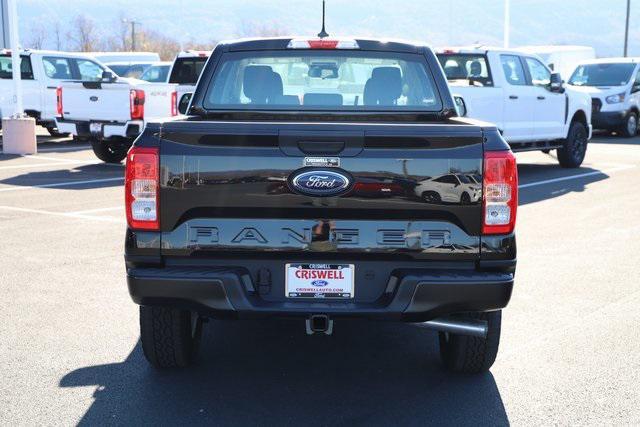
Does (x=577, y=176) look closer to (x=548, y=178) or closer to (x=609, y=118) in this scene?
(x=548, y=178)

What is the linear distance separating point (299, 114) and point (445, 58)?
373 inches

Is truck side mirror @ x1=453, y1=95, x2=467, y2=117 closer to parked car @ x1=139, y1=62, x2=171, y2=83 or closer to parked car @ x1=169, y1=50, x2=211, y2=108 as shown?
parked car @ x1=169, y1=50, x2=211, y2=108

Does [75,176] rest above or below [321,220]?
below

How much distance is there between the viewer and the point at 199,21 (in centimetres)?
18025

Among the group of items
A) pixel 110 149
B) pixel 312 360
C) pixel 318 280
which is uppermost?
pixel 318 280

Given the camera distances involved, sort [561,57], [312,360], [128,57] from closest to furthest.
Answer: [312,360], [128,57], [561,57]

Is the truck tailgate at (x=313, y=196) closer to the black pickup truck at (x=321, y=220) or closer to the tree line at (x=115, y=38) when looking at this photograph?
the black pickup truck at (x=321, y=220)

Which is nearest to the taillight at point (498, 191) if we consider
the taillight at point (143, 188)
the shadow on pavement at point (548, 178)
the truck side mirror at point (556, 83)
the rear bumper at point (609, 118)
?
the taillight at point (143, 188)

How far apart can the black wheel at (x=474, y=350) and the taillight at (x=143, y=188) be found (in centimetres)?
178

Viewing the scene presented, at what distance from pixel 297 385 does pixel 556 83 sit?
11.1m

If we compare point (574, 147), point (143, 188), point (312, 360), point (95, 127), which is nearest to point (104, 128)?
point (95, 127)

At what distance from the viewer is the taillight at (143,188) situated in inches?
164

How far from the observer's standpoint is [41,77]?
66.4 ft

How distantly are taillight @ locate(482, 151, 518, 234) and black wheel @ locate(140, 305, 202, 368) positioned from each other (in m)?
1.67
